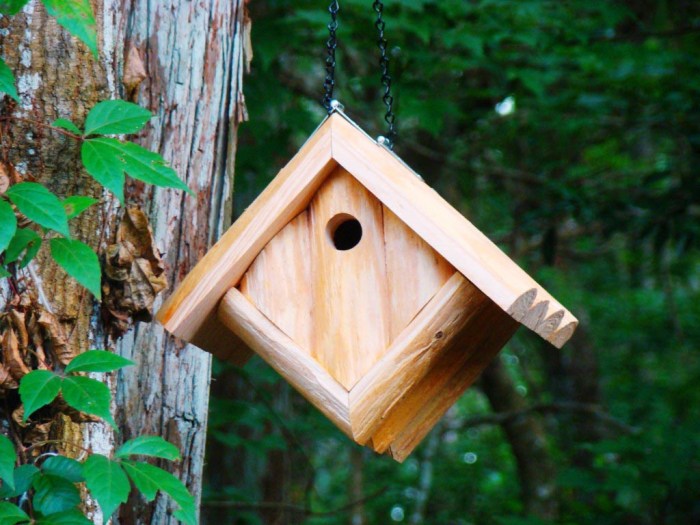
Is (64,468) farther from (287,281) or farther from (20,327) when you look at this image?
(287,281)

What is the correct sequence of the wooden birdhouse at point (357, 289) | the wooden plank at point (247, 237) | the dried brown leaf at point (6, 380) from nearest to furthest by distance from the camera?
1. the dried brown leaf at point (6, 380)
2. the wooden birdhouse at point (357, 289)
3. the wooden plank at point (247, 237)

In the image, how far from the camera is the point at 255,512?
14.5 feet

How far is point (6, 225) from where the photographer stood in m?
1.29

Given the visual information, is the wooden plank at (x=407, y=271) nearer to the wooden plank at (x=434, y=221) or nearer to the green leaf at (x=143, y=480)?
the wooden plank at (x=434, y=221)

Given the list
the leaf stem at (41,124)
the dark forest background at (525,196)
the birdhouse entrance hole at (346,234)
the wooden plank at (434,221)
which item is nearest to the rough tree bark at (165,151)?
the leaf stem at (41,124)

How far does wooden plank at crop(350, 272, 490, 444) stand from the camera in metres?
1.65

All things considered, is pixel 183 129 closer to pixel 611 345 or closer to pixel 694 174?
pixel 694 174

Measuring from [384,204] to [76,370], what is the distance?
0.65 metres

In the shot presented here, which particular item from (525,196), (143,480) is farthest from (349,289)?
(525,196)

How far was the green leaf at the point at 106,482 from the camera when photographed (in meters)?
1.27

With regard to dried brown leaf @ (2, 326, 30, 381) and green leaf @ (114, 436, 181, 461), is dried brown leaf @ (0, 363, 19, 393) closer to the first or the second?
dried brown leaf @ (2, 326, 30, 381)

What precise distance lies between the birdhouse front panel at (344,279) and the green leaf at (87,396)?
0.52 meters

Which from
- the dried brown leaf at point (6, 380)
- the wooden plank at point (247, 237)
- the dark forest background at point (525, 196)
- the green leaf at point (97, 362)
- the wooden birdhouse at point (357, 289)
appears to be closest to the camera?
the green leaf at point (97, 362)

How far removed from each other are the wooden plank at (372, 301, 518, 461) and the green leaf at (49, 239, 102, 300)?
697 mm
